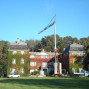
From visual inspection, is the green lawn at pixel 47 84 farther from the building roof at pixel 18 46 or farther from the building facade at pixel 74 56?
the building roof at pixel 18 46

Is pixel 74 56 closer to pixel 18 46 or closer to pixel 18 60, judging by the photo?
pixel 18 60

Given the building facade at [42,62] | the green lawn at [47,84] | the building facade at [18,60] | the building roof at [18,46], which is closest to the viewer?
the green lawn at [47,84]

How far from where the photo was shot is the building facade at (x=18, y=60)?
188ft

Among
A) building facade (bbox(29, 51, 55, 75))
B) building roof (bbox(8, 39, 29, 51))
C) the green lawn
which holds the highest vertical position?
building roof (bbox(8, 39, 29, 51))

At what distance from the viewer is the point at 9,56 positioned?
2276 inches

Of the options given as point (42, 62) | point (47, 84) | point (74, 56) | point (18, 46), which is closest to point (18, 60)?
point (18, 46)

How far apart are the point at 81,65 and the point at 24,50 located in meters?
17.8

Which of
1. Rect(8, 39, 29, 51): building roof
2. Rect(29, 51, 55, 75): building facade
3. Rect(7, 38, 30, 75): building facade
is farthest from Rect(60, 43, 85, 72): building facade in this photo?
Rect(8, 39, 29, 51): building roof

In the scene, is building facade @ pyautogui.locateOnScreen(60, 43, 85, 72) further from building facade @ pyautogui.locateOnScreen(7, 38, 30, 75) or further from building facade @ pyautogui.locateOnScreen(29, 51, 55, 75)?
building facade @ pyautogui.locateOnScreen(7, 38, 30, 75)

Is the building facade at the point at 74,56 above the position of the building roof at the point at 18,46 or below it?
below

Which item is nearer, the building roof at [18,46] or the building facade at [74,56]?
the building facade at [74,56]

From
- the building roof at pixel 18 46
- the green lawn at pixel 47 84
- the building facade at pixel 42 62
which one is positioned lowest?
the green lawn at pixel 47 84

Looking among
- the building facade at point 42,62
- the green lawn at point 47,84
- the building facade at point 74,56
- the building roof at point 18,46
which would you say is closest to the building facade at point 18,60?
the building roof at point 18,46

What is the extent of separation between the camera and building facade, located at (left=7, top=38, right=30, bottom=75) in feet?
188
